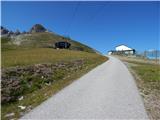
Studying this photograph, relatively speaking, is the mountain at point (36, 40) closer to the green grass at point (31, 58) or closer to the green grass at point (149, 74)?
the green grass at point (31, 58)

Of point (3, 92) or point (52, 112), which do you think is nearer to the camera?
point (52, 112)

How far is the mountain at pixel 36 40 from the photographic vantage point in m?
117

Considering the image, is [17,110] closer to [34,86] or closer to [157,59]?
[34,86]

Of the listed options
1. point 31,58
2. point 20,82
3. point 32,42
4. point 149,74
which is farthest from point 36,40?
point 20,82

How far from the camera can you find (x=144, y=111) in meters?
8.09

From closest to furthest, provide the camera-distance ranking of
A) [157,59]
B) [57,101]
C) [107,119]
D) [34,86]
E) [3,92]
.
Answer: [107,119] < [57,101] < [3,92] < [34,86] < [157,59]

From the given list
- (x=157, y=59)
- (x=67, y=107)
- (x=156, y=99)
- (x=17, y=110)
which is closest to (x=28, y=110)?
(x=17, y=110)

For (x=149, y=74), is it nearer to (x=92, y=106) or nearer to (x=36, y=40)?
(x=92, y=106)

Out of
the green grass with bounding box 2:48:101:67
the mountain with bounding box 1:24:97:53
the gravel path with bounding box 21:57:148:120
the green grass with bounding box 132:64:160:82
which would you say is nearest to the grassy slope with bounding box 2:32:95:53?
→ the mountain with bounding box 1:24:97:53

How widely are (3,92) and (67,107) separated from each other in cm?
489

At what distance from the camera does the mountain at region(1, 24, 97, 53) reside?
117213 millimetres

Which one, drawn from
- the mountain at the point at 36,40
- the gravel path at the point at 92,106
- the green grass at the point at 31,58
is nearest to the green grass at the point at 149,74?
the gravel path at the point at 92,106

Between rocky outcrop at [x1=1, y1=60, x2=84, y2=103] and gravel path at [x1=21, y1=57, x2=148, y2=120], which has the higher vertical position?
rocky outcrop at [x1=1, y1=60, x2=84, y2=103]

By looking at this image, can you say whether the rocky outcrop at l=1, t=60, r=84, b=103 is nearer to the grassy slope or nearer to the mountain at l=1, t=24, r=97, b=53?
the mountain at l=1, t=24, r=97, b=53
